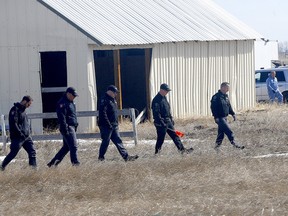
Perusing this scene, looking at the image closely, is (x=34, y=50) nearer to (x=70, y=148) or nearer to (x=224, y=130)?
(x=224, y=130)

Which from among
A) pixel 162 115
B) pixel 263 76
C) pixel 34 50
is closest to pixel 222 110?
pixel 162 115

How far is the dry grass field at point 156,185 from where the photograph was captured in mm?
12547

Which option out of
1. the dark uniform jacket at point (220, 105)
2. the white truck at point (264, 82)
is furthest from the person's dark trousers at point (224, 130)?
the white truck at point (264, 82)

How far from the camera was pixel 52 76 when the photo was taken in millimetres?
26594

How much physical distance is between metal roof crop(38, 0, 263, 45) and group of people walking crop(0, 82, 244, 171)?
20.3ft

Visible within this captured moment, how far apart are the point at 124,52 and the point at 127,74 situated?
2.35ft

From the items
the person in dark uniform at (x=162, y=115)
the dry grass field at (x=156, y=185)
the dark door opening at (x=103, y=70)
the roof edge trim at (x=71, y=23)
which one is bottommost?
the dry grass field at (x=156, y=185)

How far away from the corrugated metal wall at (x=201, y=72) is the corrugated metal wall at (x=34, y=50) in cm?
268

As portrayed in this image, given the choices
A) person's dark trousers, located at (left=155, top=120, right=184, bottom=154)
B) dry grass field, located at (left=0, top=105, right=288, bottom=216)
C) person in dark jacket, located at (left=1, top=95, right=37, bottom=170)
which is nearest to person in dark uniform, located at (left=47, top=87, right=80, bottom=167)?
dry grass field, located at (left=0, top=105, right=288, bottom=216)

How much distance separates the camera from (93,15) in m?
26.9

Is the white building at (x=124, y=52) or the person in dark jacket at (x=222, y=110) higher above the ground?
the white building at (x=124, y=52)

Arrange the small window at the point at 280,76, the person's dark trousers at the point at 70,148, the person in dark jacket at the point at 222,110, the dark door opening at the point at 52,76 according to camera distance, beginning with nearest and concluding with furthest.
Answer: the person's dark trousers at the point at 70,148, the person in dark jacket at the point at 222,110, the dark door opening at the point at 52,76, the small window at the point at 280,76

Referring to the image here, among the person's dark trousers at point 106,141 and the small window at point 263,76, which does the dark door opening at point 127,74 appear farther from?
the person's dark trousers at point 106,141

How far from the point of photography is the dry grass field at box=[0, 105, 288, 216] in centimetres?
1255
